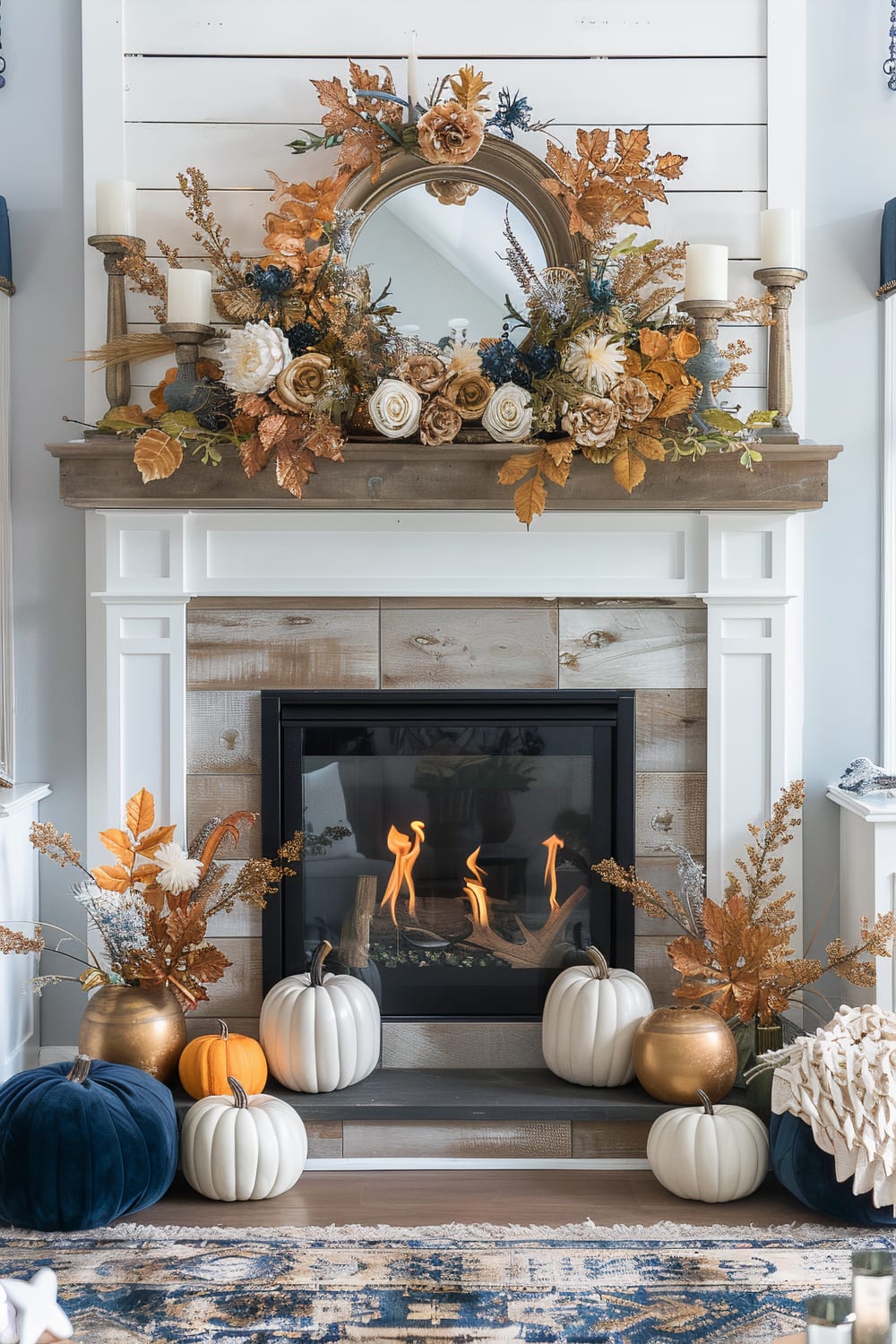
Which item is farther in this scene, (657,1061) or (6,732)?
(6,732)

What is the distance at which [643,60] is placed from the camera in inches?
97.6

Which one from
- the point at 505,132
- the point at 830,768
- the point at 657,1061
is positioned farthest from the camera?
the point at 830,768

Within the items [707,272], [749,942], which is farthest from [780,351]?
[749,942]

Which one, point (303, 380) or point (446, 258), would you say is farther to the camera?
point (446, 258)

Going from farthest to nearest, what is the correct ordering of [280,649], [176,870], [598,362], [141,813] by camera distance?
[280,649], [141,813], [176,870], [598,362]

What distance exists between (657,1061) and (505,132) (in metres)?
2.03

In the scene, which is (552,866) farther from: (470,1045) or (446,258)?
(446,258)

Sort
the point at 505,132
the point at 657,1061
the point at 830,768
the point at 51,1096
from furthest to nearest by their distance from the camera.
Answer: the point at 830,768 < the point at 505,132 < the point at 657,1061 < the point at 51,1096

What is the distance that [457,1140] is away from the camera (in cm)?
232

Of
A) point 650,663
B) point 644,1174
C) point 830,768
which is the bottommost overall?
point 644,1174

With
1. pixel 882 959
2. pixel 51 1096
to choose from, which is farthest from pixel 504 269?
pixel 51 1096

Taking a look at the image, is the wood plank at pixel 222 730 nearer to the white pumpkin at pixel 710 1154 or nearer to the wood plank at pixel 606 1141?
the wood plank at pixel 606 1141

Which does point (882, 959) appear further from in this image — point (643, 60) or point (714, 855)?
point (643, 60)

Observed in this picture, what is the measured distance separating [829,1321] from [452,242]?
2129 mm
